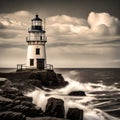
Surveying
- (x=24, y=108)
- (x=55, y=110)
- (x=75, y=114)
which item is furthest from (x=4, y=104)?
(x=75, y=114)

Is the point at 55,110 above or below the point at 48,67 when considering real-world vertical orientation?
below

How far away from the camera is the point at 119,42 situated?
7805 mm

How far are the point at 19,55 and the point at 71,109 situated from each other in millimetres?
2701

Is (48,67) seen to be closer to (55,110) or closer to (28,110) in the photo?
(55,110)

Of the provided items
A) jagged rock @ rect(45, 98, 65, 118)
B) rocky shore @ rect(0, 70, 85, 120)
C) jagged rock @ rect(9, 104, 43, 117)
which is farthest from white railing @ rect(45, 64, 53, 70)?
jagged rock @ rect(9, 104, 43, 117)

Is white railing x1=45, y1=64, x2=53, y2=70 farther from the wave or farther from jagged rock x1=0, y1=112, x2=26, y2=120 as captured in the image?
jagged rock x1=0, y1=112, x2=26, y2=120

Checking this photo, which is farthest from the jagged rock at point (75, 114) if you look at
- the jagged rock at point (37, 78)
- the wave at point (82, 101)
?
the jagged rock at point (37, 78)

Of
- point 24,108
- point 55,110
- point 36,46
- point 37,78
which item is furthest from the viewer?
point 36,46

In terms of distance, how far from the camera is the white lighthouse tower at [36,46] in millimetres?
7906

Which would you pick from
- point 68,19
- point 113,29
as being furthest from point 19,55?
point 113,29

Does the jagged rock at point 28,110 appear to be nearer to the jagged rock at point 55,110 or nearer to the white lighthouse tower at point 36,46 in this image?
the jagged rock at point 55,110

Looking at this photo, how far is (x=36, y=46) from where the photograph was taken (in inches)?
313

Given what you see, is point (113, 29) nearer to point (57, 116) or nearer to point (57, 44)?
point (57, 44)

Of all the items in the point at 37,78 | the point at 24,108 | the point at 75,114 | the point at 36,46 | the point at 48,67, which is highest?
the point at 36,46
